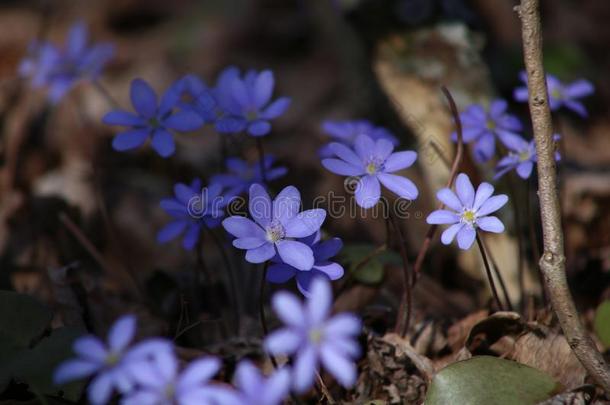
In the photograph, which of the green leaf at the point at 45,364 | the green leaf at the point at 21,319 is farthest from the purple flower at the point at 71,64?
the green leaf at the point at 45,364

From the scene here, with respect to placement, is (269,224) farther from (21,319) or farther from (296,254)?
(21,319)

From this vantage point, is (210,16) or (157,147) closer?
(157,147)

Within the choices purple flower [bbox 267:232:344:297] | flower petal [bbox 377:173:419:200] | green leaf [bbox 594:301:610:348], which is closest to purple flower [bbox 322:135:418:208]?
flower petal [bbox 377:173:419:200]

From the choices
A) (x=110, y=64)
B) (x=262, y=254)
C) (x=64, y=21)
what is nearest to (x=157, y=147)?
(x=262, y=254)

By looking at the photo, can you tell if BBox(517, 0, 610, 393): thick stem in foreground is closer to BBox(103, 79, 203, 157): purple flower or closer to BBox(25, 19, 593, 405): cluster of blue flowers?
BBox(25, 19, 593, 405): cluster of blue flowers

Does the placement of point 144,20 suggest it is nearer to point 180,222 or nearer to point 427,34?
point 427,34

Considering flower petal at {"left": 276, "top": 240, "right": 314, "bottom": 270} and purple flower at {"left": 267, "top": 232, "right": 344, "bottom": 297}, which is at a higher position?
flower petal at {"left": 276, "top": 240, "right": 314, "bottom": 270}
